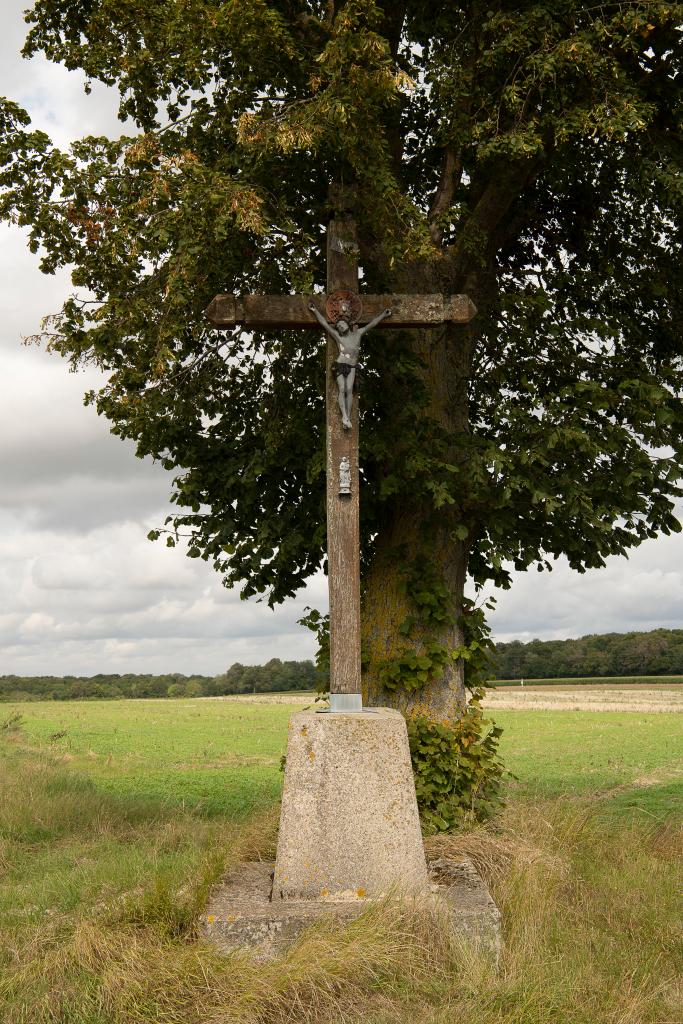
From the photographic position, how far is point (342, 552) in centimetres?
742

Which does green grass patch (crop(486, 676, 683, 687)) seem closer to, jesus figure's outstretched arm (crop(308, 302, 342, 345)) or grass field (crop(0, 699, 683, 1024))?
grass field (crop(0, 699, 683, 1024))

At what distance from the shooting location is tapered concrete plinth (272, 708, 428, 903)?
21.1ft

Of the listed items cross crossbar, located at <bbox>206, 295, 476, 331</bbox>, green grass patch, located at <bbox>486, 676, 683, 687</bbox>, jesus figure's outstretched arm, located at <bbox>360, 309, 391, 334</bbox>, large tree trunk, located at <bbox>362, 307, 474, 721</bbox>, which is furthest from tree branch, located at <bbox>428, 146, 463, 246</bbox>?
green grass patch, located at <bbox>486, 676, 683, 687</bbox>

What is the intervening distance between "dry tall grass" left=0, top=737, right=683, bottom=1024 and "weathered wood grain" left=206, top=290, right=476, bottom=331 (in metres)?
4.49

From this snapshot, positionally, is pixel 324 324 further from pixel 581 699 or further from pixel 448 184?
pixel 581 699

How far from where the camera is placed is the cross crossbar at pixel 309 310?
314 inches

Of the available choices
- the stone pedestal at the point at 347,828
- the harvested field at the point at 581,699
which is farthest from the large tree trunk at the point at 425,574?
the harvested field at the point at 581,699

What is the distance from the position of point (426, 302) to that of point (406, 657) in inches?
142

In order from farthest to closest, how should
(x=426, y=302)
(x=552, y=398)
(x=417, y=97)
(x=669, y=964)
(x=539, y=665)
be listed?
(x=539, y=665), (x=417, y=97), (x=552, y=398), (x=426, y=302), (x=669, y=964)

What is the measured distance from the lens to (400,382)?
998cm

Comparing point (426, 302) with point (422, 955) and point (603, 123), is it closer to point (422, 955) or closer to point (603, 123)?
point (603, 123)

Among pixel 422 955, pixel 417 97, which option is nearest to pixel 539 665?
pixel 417 97

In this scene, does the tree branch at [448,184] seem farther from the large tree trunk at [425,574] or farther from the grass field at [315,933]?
the grass field at [315,933]

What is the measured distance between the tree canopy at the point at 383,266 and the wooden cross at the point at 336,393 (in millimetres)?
514
